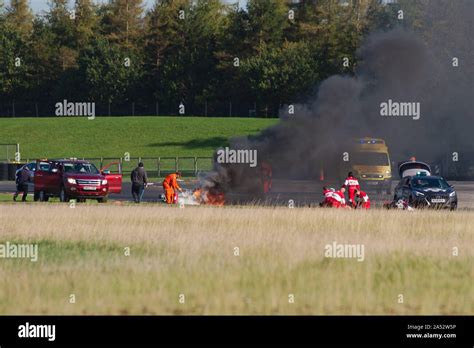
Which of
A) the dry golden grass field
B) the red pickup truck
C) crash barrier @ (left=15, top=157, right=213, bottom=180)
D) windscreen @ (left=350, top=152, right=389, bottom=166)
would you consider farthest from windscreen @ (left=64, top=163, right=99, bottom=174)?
crash barrier @ (left=15, top=157, right=213, bottom=180)

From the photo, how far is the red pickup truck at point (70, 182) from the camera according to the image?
42.1 meters

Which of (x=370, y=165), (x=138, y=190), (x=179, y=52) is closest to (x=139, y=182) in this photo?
(x=138, y=190)

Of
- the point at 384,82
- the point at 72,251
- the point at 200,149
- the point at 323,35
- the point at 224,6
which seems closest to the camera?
the point at 72,251

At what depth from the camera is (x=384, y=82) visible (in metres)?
57.8

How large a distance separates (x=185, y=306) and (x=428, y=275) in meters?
5.13

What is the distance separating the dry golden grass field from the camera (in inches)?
604

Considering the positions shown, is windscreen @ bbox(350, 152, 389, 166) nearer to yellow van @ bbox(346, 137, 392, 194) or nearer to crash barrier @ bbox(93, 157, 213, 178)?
yellow van @ bbox(346, 137, 392, 194)

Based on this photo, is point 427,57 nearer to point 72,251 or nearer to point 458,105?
point 458,105

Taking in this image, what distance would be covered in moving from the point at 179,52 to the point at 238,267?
88.1 m

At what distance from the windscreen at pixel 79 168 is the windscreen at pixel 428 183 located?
1288 centimetres

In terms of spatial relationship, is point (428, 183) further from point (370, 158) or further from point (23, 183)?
point (23, 183)

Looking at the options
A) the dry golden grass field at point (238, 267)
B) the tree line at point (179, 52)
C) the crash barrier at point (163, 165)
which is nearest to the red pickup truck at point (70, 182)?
the dry golden grass field at point (238, 267)

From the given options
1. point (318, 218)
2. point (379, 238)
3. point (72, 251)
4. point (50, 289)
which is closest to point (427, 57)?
point (318, 218)

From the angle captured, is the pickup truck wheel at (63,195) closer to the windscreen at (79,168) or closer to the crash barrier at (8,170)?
the windscreen at (79,168)
